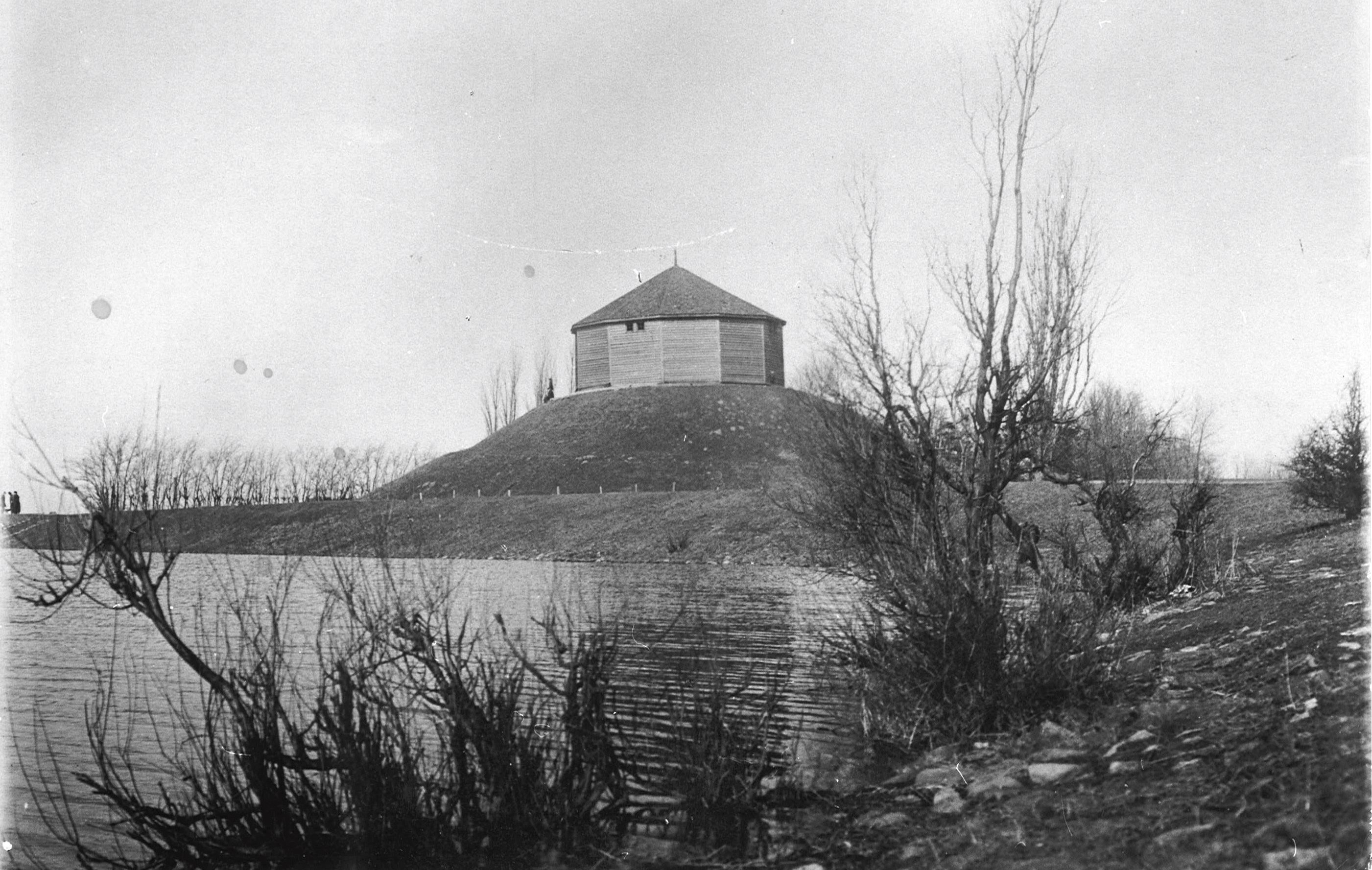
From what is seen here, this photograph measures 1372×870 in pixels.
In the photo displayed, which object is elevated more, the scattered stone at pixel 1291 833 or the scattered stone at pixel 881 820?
the scattered stone at pixel 1291 833

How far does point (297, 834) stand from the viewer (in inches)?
304

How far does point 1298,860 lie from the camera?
209 inches

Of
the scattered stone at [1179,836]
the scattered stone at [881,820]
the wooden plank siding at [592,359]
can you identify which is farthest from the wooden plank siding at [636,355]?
the scattered stone at [1179,836]

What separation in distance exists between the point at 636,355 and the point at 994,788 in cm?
6769

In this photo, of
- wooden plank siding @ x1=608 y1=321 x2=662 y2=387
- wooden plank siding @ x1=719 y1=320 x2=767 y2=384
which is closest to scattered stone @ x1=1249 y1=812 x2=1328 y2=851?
wooden plank siding @ x1=719 y1=320 x2=767 y2=384

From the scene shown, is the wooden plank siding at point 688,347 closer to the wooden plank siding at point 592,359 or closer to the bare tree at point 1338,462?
the wooden plank siding at point 592,359

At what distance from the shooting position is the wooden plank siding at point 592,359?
76000 mm

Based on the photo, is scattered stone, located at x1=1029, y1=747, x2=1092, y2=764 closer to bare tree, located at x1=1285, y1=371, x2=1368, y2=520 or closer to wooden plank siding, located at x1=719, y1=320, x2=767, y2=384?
bare tree, located at x1=1285, y1=371, x2=1368, y2=520

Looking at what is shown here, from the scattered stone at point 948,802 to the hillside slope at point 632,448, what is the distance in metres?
42.6

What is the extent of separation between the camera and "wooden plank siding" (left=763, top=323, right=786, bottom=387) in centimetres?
7606

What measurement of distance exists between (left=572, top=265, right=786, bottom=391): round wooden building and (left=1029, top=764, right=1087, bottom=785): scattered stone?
65.7 m

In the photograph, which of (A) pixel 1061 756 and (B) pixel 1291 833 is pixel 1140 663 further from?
(B) pixel 1291 833

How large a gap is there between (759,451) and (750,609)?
40.0m

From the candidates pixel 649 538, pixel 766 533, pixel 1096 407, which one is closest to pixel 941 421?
pixel 1096 407
